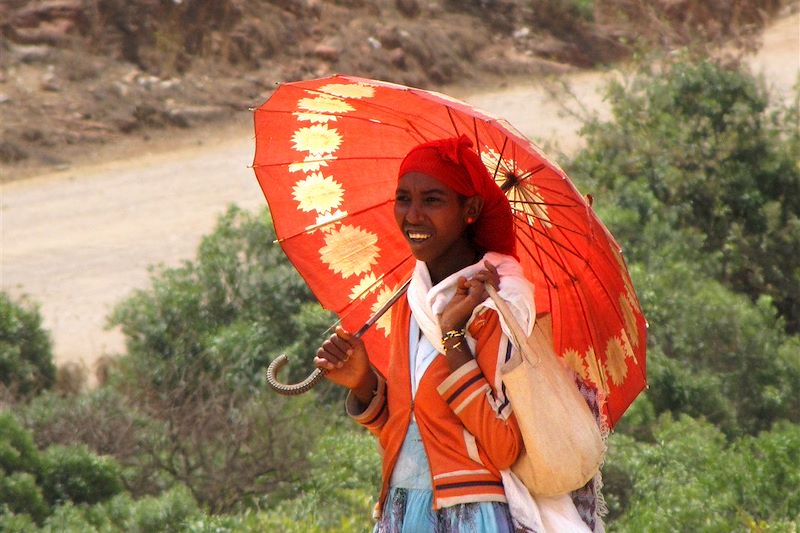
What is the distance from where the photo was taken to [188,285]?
8.45 m

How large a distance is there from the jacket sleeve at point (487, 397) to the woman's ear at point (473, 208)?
26 cm

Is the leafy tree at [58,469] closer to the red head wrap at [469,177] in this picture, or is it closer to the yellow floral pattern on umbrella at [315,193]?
the yellow floral pattern on umbrella at [315,193]

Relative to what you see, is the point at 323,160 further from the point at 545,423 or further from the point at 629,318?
the point at 545,423

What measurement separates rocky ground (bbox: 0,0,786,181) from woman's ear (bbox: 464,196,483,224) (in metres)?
11.7

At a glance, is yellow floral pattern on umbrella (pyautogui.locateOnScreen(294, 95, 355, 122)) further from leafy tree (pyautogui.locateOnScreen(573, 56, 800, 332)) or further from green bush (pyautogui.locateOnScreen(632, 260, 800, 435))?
leafy tree (pyautogui.locateOnScreen(573, 56, 800, 332))

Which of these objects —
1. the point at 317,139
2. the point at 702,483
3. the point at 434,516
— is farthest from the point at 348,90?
the point at 702,483

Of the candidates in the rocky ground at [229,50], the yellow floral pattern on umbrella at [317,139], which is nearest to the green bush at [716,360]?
the yellow floral pattern on umbrella at [317,139]

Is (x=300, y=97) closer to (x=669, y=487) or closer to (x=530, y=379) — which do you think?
(x=530, y=379)

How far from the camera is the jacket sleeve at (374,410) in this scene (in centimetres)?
308

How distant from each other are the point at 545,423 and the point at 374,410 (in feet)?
1.51

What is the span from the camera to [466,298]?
9.41ft

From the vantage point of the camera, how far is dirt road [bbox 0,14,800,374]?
11.0 m

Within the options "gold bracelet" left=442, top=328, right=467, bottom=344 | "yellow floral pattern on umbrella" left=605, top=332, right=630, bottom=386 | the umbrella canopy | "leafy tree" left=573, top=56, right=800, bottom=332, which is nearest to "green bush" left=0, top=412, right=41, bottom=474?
the umbrella canopy

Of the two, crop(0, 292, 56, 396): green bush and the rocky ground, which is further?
the rocky ground
